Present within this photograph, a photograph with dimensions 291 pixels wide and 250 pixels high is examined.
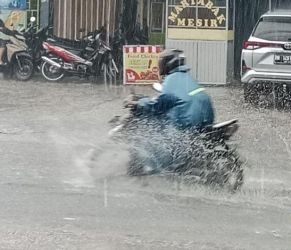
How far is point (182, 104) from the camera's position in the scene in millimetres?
7570

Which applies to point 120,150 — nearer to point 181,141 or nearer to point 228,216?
point 181,141

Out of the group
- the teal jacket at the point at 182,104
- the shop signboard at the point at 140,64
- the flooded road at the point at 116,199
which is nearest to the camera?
the flooded road at the point at 116,199

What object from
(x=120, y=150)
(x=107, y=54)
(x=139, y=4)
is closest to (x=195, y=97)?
(x=120, y=150)

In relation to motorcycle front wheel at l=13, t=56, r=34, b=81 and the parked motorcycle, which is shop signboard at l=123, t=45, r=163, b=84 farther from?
motorcycle front wheel at l=13, t=56, r=34, b=81

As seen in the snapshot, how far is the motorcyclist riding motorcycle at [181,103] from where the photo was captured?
757cm

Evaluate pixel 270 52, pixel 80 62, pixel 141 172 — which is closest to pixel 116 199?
pixel 141 172

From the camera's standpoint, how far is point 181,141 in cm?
761

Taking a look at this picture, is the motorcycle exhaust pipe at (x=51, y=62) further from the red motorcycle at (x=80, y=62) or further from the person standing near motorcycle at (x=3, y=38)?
the person standing near motorcycle at (x=3, y=38)

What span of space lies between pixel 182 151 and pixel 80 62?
33.4 ft

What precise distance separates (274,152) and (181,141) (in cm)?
285

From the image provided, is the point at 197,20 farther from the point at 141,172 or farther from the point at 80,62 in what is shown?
the point at 141,172

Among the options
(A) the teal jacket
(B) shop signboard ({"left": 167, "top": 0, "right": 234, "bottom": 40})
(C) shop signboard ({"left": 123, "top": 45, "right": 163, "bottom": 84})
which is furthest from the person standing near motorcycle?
(A) the teal jacket

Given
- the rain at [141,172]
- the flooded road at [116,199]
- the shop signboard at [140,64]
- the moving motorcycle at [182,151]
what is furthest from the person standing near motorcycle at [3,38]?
the moving motorcycle at [182,151]

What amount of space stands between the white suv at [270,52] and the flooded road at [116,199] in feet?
A: 5.07
